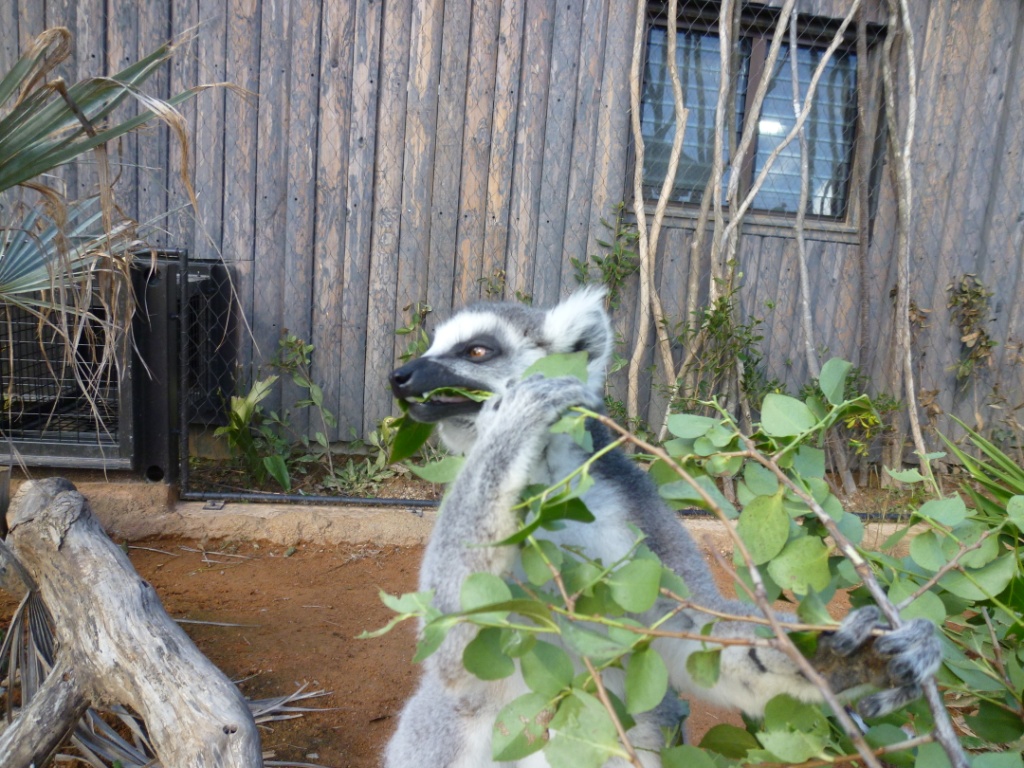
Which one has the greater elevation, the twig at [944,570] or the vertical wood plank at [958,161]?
the vertical wood plank at [958,161]

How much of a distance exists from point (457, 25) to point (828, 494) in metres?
5.56

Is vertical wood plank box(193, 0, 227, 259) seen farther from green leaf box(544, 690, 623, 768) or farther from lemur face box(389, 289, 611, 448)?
green leaf box(544, 690, 623, 768)

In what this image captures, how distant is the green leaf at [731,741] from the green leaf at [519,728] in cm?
54

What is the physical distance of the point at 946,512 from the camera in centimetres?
177

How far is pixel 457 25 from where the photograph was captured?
611 centimetres

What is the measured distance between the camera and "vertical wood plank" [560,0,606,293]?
6.21 meters

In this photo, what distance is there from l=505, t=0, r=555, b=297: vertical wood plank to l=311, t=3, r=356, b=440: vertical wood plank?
149 cm

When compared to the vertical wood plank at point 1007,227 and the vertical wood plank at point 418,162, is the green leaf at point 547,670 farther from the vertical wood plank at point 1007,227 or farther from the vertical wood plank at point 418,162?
the vertical wood plank at point 1007,227

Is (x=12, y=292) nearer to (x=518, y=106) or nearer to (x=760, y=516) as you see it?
(x=760, y=516)

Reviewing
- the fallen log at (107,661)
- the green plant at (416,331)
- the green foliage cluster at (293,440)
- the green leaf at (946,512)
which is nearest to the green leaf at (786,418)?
the green leaf at (946,512)

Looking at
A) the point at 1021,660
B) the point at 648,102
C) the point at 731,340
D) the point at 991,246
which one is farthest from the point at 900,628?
the point at 991,246

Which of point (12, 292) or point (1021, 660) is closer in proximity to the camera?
point (1021, 660)

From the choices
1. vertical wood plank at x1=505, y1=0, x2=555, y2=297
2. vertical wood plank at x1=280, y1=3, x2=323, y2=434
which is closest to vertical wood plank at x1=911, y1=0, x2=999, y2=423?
vertical wood plank at x1=505, y1=0, x2=555, y2=297

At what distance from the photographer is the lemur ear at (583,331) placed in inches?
113
